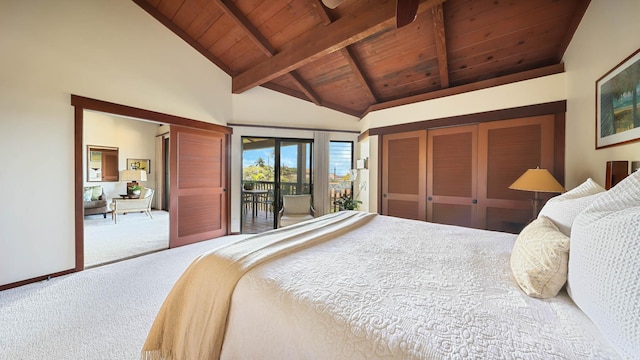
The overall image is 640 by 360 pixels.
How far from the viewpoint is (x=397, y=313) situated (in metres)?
0.78

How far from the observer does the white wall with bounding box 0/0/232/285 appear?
235 cm

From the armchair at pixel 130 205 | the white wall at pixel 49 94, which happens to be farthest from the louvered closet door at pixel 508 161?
the armchair at pixel 130 205

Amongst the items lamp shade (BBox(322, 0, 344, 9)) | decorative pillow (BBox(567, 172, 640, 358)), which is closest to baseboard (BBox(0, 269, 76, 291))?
lamp shade (BBox(322, 0, 344, 9))

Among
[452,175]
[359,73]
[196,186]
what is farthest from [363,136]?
[196,186]

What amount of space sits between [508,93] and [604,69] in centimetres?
115

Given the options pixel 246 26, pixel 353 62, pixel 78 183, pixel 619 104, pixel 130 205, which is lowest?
pixel 130 205

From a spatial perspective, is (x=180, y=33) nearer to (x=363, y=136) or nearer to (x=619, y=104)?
(x=363, y=136)

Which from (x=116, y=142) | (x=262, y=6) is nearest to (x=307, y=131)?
(x=262, y=6)

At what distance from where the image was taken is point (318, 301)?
33.5 inches

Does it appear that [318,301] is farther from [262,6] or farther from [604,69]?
[262,6]

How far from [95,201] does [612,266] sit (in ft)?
26.2

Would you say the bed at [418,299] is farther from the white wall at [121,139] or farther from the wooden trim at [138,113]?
the white wall at [121,139]

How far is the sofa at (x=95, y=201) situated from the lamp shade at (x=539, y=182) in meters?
8.09

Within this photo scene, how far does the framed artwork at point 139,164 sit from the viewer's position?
6824 mm
